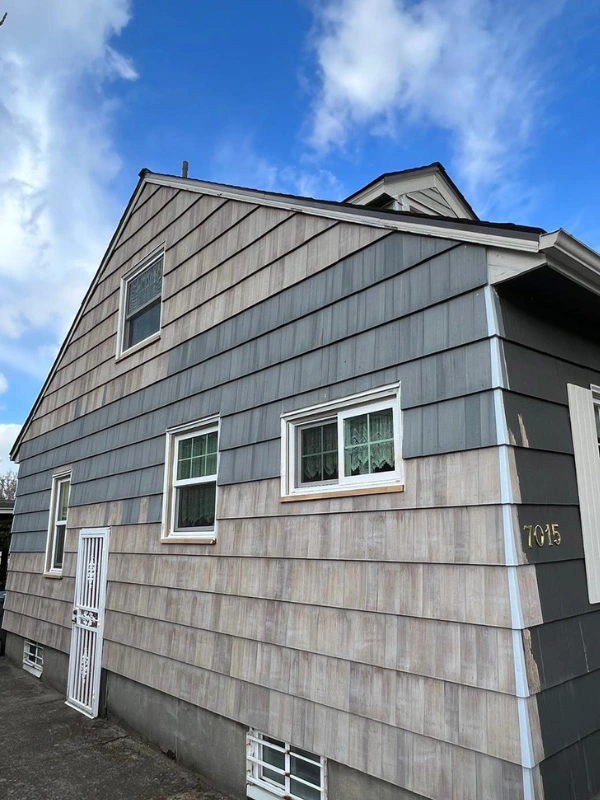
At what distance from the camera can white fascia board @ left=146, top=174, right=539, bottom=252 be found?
2689 millimetres

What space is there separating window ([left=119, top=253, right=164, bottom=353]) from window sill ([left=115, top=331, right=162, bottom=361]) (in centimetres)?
4

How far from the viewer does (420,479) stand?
2957 mm

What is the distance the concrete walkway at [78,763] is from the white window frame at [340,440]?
2438 millimetres

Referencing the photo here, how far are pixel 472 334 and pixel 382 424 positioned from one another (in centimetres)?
81

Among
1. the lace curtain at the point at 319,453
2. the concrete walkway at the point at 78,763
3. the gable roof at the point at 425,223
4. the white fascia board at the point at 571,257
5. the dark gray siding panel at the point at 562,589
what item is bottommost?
the concrete walkway at the point at 78,763

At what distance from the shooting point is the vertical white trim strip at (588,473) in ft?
9.66

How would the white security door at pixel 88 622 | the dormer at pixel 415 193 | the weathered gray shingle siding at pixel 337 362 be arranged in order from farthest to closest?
the white security door at pixel 88 622, the dormer at pixel 415 193, the weathered gray shingle siding at pixel 337 362

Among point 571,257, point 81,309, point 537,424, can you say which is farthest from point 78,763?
point 81,309

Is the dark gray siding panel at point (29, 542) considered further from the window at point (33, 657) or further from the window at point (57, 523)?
the window at point (33, 657)

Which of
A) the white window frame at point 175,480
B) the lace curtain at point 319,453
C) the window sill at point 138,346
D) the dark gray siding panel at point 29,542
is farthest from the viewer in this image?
the dark gray siding panel at point 29,542

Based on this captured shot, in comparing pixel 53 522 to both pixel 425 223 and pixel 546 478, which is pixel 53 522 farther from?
pixel 546 478

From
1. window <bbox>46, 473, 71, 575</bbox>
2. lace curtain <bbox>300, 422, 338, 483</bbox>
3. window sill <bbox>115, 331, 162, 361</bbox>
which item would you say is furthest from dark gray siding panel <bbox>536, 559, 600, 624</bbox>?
window <bbox>46, 473, 71, 575</bbox>

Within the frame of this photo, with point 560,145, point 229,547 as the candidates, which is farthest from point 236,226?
point 560,145

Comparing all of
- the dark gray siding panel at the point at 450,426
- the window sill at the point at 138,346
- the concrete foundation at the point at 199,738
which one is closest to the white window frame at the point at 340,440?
the dark gray siding panel at the point at 450,426
